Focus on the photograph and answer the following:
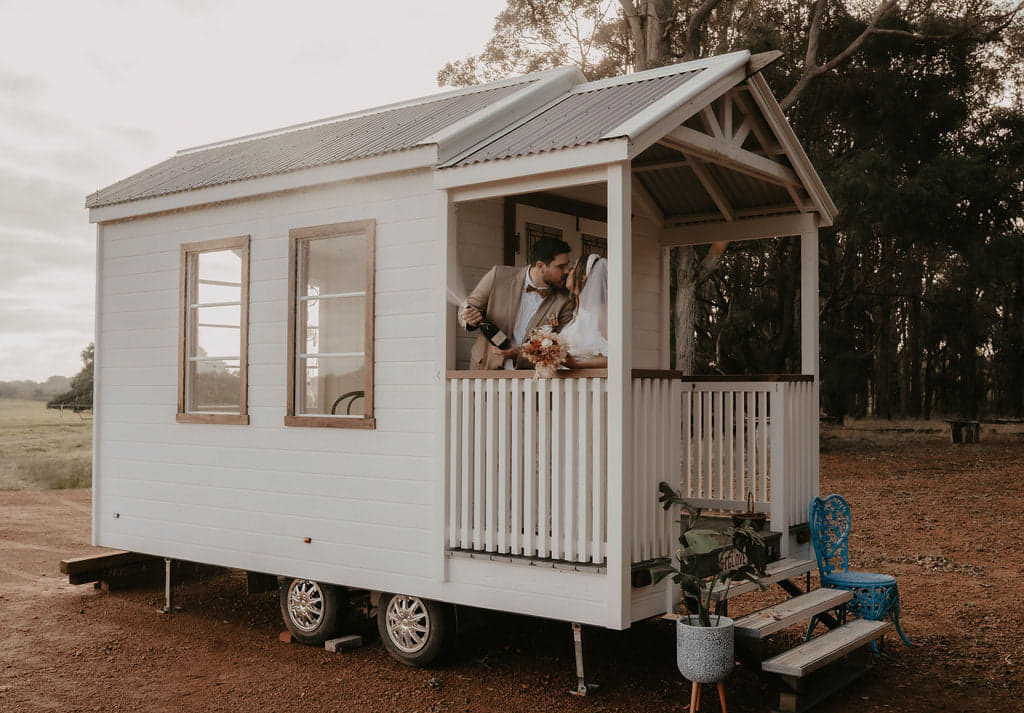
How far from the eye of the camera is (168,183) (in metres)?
8.02

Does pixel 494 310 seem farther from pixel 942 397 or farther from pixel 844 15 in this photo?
pixel 942 397

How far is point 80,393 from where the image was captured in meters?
31.5

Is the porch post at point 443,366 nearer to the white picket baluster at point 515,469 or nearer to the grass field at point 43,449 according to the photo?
the white picket baluster at point 515,469

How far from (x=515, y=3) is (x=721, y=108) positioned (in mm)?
15827

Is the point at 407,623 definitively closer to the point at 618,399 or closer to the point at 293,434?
the point at 293,434

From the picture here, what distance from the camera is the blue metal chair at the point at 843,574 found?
6426 millimetres

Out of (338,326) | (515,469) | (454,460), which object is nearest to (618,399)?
(515,469)

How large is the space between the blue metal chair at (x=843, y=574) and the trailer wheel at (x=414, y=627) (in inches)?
91.7

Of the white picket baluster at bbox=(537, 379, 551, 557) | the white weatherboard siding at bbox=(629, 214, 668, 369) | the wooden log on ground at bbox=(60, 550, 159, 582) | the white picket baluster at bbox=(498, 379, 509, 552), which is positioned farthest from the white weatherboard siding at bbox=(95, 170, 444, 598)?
the white weatherboard siding at bbox=(629, 214, 668, 369)

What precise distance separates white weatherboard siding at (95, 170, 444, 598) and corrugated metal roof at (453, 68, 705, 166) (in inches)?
24.5

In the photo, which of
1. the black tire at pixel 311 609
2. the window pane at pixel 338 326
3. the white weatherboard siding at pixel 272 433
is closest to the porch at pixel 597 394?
the white weatherboard siding at pixel 272 433

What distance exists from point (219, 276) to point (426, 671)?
3.73m

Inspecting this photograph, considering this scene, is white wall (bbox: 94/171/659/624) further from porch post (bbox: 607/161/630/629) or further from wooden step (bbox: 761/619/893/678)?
wooden step (bbox: 761/619/893/678)

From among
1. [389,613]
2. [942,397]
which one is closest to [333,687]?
[389,613]
